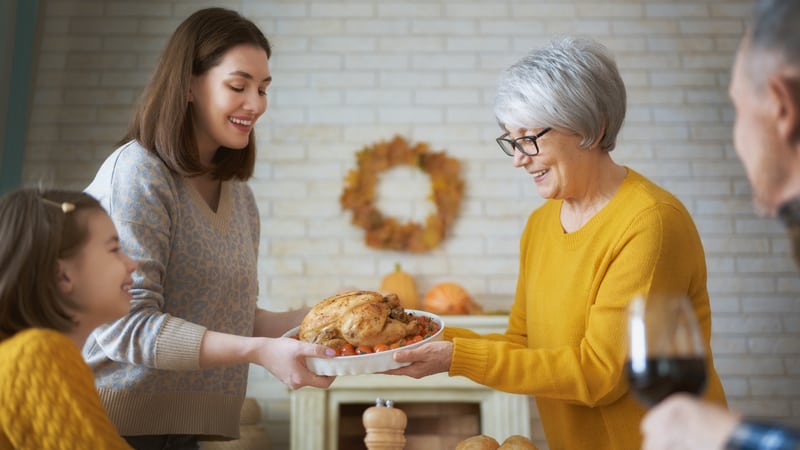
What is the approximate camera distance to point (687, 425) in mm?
886

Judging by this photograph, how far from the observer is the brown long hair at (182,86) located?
6.13 feet

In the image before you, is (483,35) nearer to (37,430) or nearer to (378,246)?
(378,246)

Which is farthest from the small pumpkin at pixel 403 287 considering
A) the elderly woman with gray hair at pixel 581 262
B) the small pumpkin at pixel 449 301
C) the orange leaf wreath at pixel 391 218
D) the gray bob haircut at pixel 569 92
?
the gray bob haircut at pixel 569 92

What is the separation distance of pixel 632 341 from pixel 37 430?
96 centimetres

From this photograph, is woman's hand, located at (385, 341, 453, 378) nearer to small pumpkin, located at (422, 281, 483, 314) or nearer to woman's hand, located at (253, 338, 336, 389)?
woman's hand, located at (253, 338, 336, 389)

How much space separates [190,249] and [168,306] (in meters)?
0.14

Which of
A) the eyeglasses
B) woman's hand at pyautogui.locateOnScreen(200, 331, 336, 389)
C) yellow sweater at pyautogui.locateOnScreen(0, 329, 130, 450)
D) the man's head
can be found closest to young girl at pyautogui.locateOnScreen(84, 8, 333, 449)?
woman's hand at pyautogui.locateOnScreen(200, 331, 336, 389)

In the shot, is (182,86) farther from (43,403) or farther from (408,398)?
(408,398)

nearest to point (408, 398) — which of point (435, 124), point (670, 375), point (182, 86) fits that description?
point (435, 124)

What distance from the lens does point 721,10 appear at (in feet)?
14.8

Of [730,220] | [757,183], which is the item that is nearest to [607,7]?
[730,220]

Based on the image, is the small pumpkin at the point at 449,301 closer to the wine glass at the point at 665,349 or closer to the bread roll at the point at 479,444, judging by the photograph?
the bread roll at the point at 479,444

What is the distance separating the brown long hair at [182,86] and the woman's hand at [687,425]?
51.3 inches

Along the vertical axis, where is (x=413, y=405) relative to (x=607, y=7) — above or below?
below
